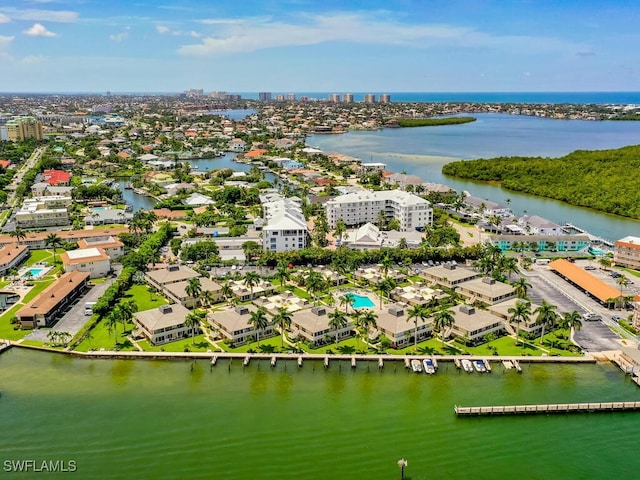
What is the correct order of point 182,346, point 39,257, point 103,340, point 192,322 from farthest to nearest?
point 39,257
point 103,340
point 182,346
point 192,322

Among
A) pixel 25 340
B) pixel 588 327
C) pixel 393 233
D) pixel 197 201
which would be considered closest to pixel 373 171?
pixel 197 201

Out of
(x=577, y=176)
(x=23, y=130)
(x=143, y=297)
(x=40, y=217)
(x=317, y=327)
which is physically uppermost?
(x=23, y=130)

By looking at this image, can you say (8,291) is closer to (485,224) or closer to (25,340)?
(25,340)

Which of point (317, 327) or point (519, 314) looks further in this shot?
point (317, 327)

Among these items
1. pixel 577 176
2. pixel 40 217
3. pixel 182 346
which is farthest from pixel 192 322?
pixel 577 176

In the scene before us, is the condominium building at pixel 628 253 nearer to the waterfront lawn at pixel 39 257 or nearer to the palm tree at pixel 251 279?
the palm tree at pixel 251 279

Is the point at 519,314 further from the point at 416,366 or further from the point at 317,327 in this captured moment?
the point at 317,327

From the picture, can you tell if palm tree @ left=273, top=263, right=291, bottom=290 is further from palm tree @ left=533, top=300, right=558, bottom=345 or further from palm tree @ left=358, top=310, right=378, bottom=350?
palm tree @ left=533, top=300, right=558, bottom=345
